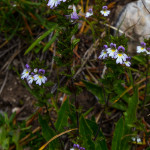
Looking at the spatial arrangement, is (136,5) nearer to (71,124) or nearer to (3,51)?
(71,124)

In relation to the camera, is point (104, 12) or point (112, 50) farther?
point (104, 12)

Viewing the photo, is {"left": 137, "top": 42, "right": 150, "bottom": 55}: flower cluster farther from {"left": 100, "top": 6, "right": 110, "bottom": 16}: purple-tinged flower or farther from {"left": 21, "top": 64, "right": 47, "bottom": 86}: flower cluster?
{"left": 21, "top": 64, "right": 47, "bottom": 86}: flower cluster

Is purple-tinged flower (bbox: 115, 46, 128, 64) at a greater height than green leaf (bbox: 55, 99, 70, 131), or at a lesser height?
greater

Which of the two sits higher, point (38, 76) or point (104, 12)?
point (104, 12)

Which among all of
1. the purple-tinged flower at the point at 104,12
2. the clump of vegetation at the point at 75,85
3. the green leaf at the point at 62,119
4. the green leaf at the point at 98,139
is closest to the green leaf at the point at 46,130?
the clump of vegetation at the point at 75,85

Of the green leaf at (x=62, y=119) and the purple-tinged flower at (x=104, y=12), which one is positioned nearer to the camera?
the green leaf at (x=62, y=119)

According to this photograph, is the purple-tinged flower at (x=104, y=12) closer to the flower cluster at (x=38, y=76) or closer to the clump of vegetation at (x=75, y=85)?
the clump of vegetation at (x=75, y=85)

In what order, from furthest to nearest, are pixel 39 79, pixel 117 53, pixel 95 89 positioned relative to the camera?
pixel 95 89 → pixel 39 79 → pixel 117 53

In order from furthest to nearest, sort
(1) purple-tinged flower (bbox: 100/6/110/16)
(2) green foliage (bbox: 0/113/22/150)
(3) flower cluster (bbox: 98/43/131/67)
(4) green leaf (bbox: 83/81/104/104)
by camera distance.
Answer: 1. (4) green leaf (bbox: 83/81/104/104)
2. (1) purple-tinged flower (bbox: 100/6/110/16)
3. (2) green foliage (bbox: 0/113/22/150)
4. (3) flower cluster (bbox: 98/43/131/67)

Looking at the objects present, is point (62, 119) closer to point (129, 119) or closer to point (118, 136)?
point (118, 136)

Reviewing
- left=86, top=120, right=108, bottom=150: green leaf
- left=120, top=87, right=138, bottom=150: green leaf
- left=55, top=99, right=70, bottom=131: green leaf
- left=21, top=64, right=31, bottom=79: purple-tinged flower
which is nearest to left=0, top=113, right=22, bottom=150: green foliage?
left=55, top=99, right=70, bottom=131: green leaf

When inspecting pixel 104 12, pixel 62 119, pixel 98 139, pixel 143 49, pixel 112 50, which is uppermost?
pixel 104 12

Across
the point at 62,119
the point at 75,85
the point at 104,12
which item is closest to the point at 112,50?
the point at 75,85

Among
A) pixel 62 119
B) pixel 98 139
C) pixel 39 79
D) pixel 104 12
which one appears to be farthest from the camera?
pixel 104 12
